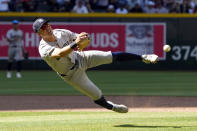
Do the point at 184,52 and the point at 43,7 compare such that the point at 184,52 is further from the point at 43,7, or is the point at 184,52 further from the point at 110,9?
the point at 43,7

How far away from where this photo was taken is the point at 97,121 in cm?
962

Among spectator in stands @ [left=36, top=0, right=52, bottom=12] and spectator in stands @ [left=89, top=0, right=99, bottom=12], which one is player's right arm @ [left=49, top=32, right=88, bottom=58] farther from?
spectator in stands @ [left=89, top=0, right=99, bottom=12]

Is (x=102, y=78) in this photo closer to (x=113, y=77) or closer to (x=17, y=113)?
(x=113, y=77)

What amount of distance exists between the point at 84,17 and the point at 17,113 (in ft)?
39.4

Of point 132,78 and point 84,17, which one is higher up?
point 84,17

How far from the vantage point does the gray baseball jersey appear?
1962 centimetres

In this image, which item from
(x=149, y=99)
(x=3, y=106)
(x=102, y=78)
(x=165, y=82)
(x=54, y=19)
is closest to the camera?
(x=3, y=106)

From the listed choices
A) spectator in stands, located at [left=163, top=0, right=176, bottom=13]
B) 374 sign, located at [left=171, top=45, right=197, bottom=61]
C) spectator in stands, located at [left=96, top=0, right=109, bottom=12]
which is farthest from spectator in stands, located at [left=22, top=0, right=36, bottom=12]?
374 sign, located at [left=171, top=45, right=197, bottom=61]

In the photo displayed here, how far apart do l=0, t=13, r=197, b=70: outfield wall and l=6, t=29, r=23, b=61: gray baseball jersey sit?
9.18 feet

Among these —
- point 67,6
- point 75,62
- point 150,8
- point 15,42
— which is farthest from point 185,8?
point 75,62

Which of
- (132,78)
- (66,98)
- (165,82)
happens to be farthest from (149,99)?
(132,78)

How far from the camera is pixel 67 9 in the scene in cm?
2370

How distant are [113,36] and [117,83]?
543cm

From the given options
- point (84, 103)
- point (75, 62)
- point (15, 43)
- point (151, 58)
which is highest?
point (151, 58)
